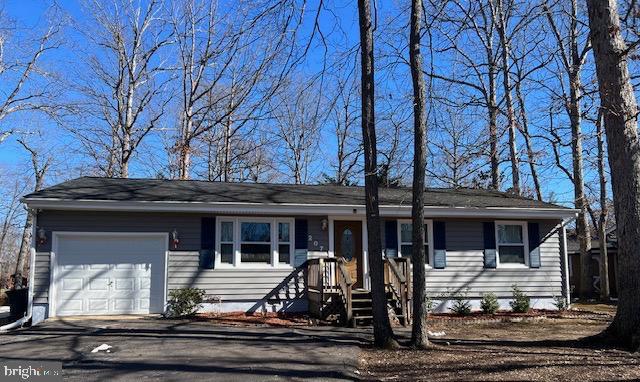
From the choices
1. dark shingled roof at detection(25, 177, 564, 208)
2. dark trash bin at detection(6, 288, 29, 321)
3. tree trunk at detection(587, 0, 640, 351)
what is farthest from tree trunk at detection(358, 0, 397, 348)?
dark trash bin at detection(6, 288, 29, 321)

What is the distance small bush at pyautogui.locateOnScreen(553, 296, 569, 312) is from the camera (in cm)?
1520

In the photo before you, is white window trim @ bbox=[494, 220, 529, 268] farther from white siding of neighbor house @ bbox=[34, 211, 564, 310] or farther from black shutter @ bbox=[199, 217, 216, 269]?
black shutter @ bbox=[199, 217, 216, 269]

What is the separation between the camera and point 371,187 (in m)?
9.50

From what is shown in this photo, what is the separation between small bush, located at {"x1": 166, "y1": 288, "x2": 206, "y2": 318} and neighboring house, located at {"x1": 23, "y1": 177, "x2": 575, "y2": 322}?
39cm

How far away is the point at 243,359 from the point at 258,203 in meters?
5.81

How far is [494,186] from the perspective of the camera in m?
23.8

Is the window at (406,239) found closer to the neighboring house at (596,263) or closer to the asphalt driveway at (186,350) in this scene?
the asphalt driveway at (186,350)

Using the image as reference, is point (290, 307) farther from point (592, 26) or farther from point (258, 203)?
point (592, 26)

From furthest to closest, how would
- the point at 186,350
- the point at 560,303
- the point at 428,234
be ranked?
the point at 560,303, the point at 428,234, the point at 186,350

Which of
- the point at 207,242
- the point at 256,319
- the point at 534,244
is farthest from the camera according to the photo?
the point at 534,244

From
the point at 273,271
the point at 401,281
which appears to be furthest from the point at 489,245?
the point at 273,271

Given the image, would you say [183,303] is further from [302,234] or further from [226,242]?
[302,234]

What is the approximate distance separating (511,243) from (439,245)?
7.44ft

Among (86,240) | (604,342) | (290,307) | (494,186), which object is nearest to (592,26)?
(604,342)
